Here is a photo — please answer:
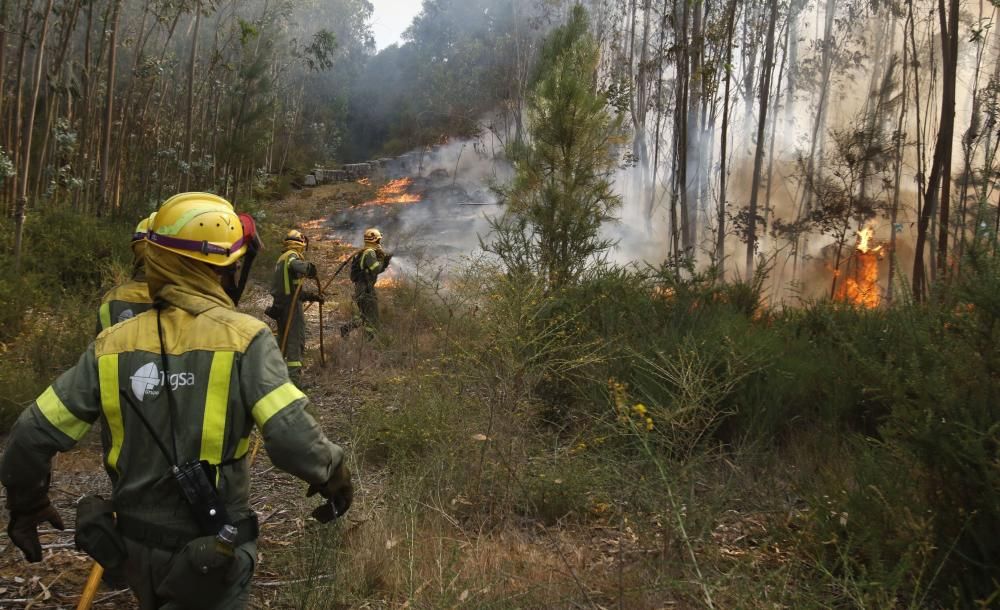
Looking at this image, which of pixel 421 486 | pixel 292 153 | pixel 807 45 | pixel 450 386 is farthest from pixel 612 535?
pixel 292 153

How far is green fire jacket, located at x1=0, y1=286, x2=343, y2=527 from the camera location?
1.86 m

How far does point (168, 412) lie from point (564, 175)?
26.5 ft

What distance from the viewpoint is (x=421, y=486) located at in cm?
406

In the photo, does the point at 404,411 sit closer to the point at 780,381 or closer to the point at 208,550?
the point at 780,381

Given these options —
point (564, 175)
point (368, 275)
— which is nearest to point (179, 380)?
point (368, 275)

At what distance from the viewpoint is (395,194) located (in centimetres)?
2981

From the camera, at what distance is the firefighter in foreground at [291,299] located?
763 centimetres

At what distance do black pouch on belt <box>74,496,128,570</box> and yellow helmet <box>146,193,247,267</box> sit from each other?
0.73m

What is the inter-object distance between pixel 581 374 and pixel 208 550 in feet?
14.8

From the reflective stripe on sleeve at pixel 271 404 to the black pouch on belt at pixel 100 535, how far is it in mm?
489

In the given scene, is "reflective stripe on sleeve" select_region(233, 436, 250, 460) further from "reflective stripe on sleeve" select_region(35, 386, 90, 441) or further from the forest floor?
the forest floor

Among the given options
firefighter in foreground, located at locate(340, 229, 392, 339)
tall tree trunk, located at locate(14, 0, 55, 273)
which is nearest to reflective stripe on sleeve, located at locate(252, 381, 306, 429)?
firefighter in foreground, located at locate(340, 229, 392, 339)

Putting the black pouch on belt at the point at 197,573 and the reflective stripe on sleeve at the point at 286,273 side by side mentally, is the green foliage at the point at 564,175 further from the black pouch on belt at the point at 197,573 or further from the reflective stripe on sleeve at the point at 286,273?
the black pouch on belt at the point at 197,573

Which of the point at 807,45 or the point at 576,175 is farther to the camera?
the point at 807,45
